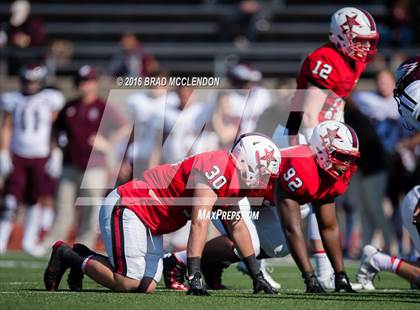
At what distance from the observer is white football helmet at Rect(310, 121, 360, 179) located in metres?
6.45

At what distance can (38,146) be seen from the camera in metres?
11.4

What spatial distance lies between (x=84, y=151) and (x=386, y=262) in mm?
4778

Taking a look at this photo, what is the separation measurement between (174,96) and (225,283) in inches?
170

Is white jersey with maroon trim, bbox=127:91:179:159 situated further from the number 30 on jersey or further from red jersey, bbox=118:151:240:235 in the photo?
the number 30 on jersey

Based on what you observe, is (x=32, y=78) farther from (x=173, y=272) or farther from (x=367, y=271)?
(x=367, y=271)

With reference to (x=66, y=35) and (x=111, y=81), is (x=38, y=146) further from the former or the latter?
(x=66, y=35)

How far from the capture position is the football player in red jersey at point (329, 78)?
23.8ft

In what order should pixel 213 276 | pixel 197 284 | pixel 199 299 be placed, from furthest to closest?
pixel 213 276
pixel 197 284
pixel 199 299

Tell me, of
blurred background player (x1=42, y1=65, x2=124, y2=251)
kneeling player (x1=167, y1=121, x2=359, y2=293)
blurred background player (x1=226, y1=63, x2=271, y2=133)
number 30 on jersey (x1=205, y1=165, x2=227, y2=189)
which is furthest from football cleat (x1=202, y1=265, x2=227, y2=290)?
blurred background player (x1=42, y1=65, x2=124, y2=251)

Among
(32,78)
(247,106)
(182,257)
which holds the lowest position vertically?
(32,78)

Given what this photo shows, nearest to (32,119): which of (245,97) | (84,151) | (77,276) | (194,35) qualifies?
(84,151)

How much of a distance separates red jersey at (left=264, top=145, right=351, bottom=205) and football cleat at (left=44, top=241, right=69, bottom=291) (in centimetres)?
151

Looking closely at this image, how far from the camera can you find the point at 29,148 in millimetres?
11383

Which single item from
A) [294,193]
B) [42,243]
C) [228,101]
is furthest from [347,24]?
[42,243]
